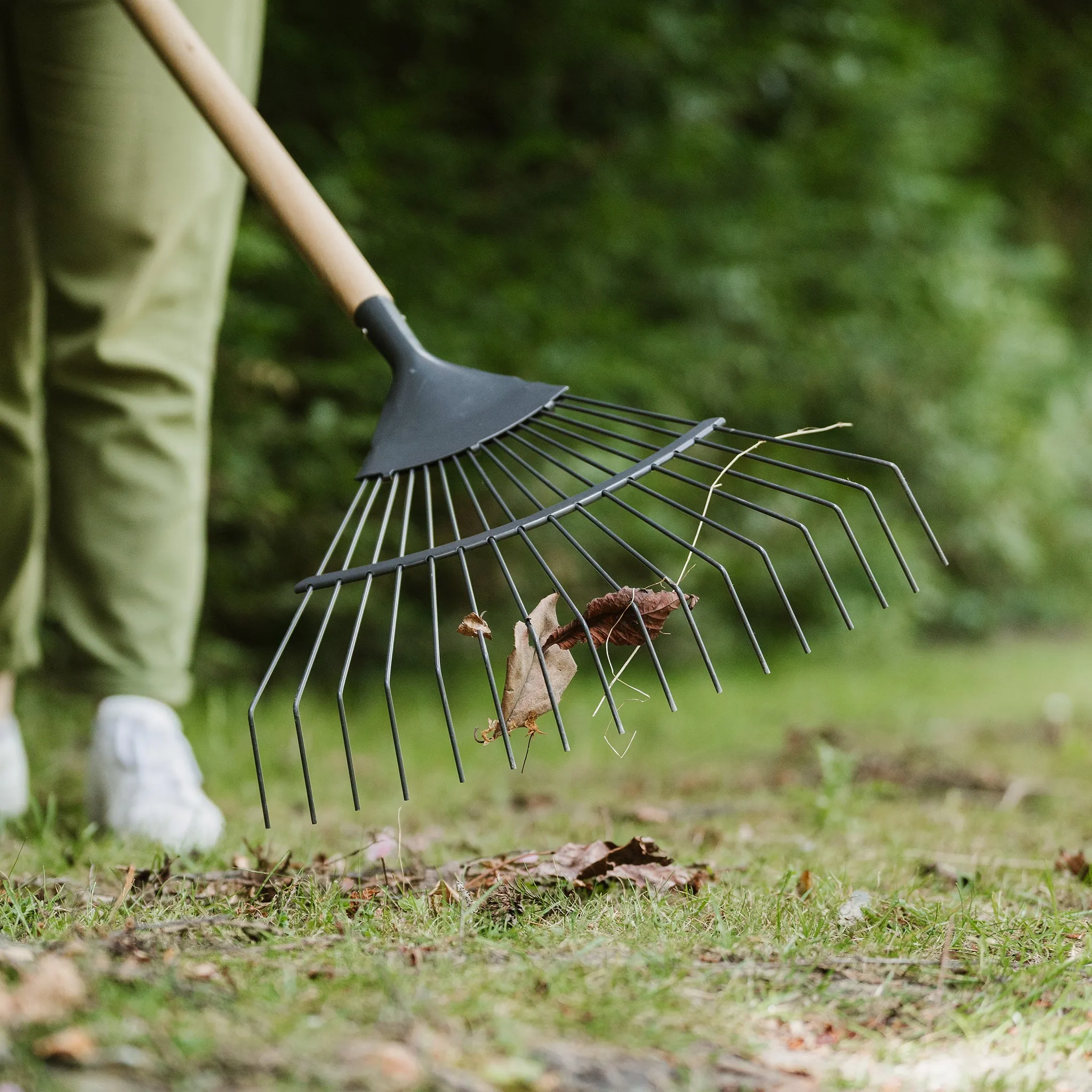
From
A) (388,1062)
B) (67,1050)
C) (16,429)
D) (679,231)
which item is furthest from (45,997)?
(679,231)

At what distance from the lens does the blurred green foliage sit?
344 cm

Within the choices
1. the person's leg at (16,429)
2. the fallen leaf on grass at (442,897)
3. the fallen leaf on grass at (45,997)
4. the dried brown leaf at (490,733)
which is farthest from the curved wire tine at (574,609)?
the person's leg at (16,429)

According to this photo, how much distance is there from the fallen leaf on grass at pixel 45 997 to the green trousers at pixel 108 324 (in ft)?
3.52

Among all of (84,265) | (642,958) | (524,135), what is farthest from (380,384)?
(642,958)

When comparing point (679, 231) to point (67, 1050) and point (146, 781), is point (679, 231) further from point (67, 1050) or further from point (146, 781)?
point (67, 1050)

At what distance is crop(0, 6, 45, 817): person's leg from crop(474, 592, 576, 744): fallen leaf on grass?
1.06 meters

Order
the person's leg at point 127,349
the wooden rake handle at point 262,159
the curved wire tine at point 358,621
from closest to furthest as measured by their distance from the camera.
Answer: the curved wire tine at point 358,621 < the wooden rake handle at point 262,159 < the person's leg at point 127,349

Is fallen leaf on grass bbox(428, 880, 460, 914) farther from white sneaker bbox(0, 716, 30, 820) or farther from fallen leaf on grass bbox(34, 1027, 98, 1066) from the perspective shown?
white sneaker bbox(0, 716, 30, 820)

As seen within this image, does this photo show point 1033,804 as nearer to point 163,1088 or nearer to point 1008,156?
point 163,1088

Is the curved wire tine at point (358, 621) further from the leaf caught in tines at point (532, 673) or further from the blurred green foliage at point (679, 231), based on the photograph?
the blurred green foliage at point (679, 231)

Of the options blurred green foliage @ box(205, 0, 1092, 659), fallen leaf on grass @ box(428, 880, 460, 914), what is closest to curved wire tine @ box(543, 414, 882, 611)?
fallen leaf on grass @ box(428, 880, 460, 914)

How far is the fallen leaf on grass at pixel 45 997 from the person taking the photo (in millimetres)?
717

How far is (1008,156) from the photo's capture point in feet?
22.1

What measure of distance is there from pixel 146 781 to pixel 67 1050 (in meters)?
0.97
